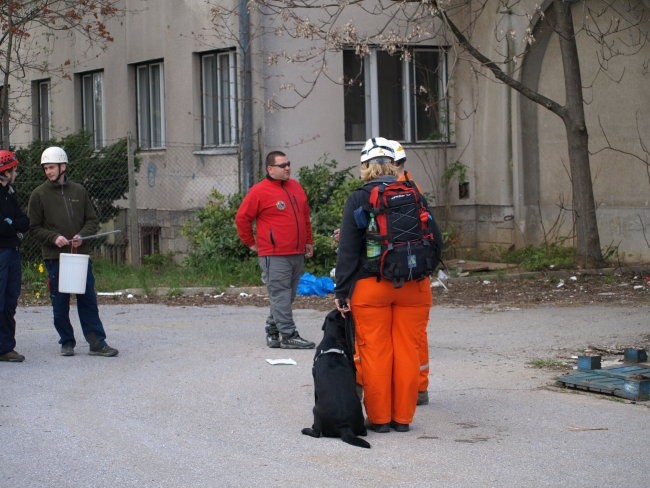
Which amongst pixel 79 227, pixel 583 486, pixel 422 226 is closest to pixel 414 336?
pixel 422 226

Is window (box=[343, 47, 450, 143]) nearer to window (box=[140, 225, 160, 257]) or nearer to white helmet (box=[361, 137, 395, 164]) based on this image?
window (box=[140, 225, 160, 257])

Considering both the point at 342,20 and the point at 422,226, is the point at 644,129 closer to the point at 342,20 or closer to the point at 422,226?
the point at 342,20

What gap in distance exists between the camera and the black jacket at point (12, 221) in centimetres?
1013

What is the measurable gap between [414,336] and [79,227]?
4288 mm

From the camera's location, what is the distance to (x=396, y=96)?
1933cm

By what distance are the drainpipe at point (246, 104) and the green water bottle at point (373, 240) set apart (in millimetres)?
10417

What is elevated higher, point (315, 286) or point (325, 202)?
point (325, 202)

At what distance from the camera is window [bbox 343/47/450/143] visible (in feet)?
61.6

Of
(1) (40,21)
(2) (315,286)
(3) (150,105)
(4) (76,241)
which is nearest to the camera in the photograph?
(4) (76,241)

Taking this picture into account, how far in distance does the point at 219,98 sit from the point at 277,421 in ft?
39.4

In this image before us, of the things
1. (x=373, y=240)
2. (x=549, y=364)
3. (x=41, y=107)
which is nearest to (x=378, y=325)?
(x=373, y=240)

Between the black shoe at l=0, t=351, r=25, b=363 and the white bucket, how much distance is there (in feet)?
2.42

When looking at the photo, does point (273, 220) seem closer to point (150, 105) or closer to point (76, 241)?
point (76, 241)

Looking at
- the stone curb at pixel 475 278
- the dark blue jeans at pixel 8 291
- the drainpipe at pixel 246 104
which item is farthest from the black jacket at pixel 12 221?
the drainpipe at pixel 246 104
